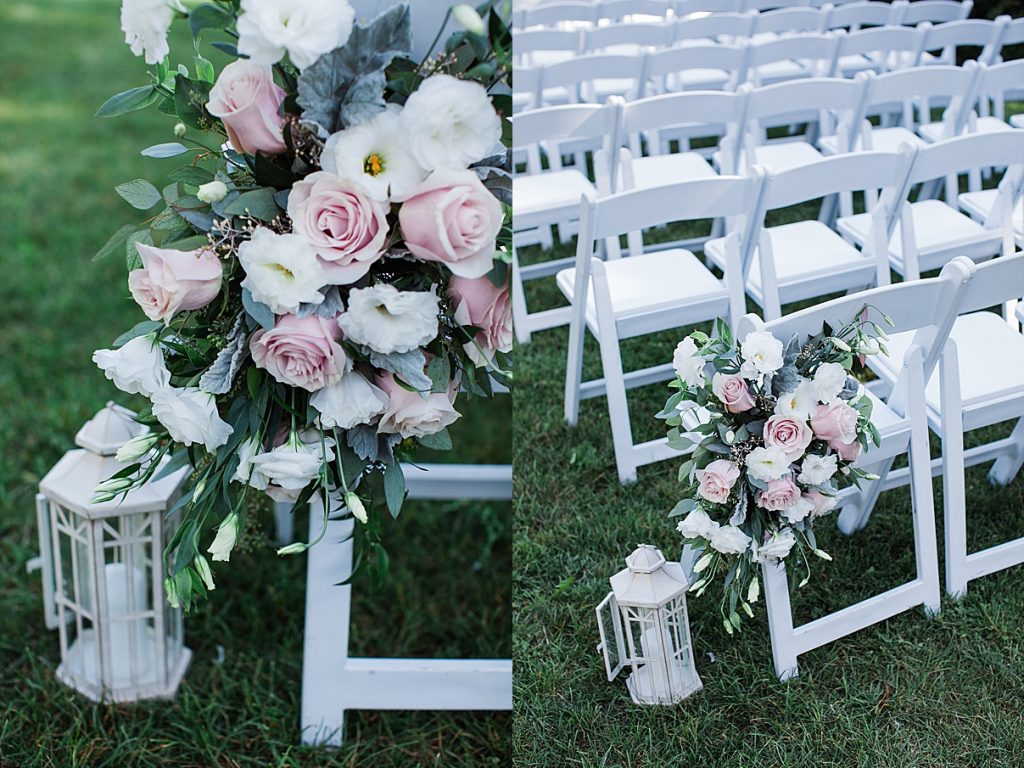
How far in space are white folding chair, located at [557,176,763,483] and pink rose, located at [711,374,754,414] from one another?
82cm

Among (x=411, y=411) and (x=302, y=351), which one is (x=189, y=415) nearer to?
(x=302, y=351)

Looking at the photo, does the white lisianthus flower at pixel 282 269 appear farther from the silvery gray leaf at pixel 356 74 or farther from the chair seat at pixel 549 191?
the chair seat at pixel 549 191

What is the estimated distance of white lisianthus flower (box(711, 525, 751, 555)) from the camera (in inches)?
68.0

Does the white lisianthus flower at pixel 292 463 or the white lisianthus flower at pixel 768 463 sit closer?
the white lisianthus flower at pixel 292 463

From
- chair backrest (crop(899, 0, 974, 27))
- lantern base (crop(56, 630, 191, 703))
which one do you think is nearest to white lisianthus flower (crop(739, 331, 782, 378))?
lantern base (crop(56, 630, 191, 703))

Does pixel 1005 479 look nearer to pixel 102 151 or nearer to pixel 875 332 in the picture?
pixel 875 332

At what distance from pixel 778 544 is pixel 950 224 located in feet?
4.79

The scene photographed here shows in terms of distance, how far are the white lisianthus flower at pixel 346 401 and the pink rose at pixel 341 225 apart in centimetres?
16

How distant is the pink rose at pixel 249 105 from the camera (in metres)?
1.34

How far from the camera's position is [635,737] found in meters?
1.86

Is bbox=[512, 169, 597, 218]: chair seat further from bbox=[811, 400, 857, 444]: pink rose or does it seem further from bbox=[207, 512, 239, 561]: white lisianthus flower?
bbox=[207, 512, 239, 561]: white lisianthus flower

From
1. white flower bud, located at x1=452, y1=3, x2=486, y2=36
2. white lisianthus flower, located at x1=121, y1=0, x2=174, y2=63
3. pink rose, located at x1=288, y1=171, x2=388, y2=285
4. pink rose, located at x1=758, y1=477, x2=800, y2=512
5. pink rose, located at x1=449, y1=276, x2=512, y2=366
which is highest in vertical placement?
white lisianthus flower, located at x1=121, y1=0, x2=174, y2=63

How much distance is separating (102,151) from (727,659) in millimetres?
4961

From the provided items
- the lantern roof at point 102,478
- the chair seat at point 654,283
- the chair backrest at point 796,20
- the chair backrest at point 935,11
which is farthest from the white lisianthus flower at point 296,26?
the chair backrest at point 796,20
